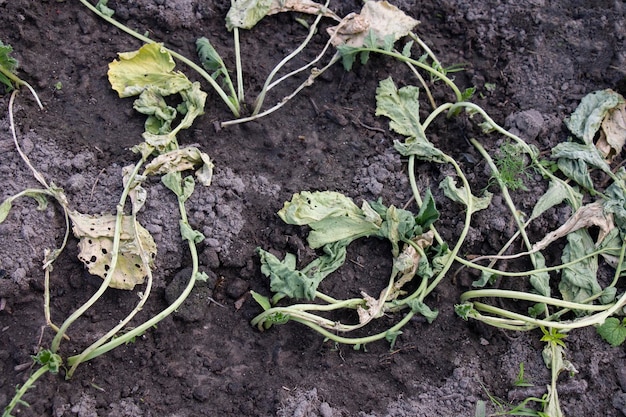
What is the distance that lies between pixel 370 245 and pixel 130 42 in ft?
4.75

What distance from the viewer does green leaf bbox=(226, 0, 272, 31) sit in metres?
2.91

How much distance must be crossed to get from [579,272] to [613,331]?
28 centimetres

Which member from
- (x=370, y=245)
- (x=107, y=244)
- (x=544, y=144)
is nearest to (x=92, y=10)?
(x=107, y=244)

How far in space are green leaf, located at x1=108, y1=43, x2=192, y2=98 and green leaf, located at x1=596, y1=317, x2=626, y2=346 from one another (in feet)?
6.80

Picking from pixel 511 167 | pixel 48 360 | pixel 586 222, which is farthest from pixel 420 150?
pixel 48 360

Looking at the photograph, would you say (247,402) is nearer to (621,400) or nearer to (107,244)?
(107,244)

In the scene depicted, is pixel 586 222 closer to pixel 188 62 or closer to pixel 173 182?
pixel 173 182

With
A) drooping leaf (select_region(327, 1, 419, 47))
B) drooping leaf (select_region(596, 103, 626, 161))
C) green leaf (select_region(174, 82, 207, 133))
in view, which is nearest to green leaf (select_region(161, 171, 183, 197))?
green leaf (select_region(174, 82, 207, 133))

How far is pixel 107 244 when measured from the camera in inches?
95.4

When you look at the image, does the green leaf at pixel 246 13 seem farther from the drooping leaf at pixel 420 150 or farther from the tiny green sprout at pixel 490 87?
the tiny green sprout at pixel 490 87

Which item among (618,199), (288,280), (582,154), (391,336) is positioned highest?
(582,154)

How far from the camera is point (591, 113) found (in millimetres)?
2975

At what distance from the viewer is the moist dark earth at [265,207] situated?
2332 millimetres

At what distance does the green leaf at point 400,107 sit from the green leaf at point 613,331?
1100mm
